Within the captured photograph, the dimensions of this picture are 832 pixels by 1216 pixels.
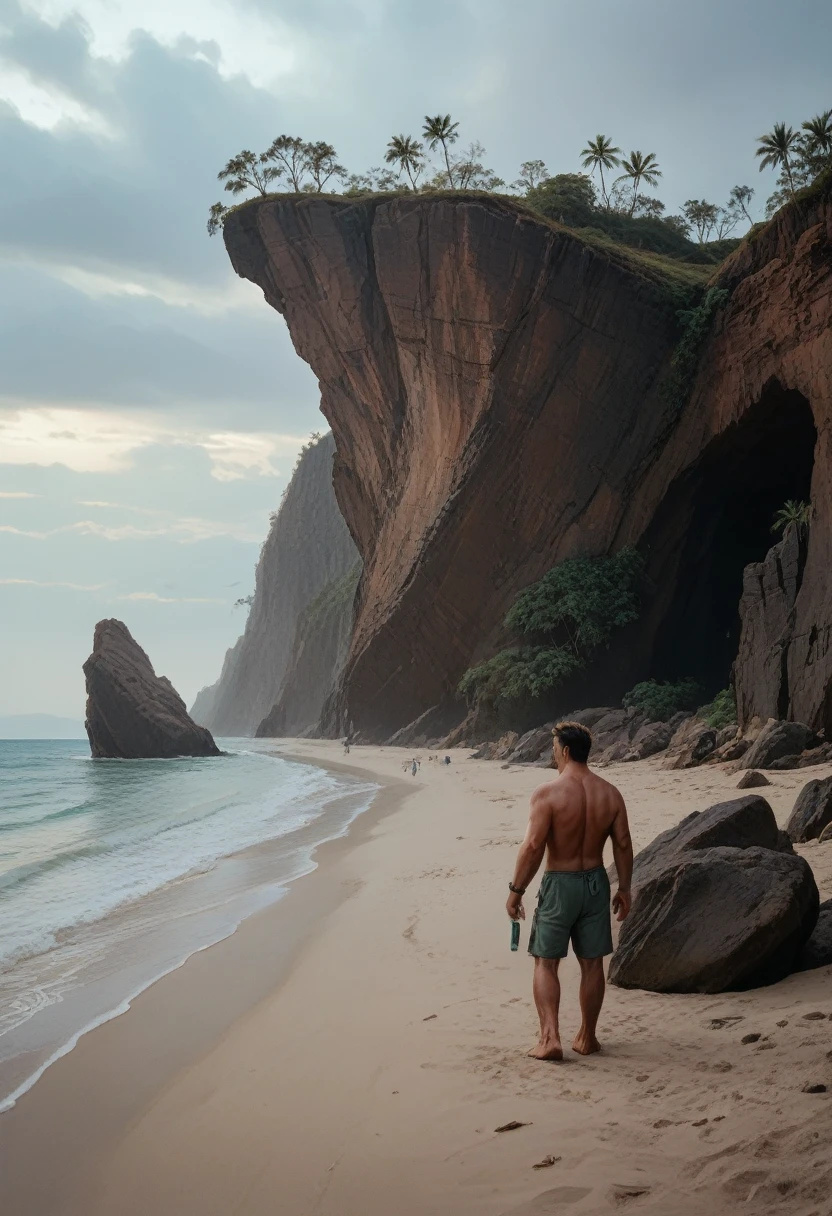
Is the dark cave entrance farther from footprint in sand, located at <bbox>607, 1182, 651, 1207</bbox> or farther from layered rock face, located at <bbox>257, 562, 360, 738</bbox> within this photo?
layered rock face, located at <bbox>257, 562, 360, 738</bbox>

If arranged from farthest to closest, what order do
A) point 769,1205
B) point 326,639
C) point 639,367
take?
1. point 326,639
2. point 639,367
3. point 769,1205

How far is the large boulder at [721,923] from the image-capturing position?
492 centimetres

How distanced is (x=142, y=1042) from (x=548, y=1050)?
8.60 ft

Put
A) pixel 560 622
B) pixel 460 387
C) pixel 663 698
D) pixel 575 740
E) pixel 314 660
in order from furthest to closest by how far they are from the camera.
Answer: pixel 314 660 → pixel 460 387 → pixel 560 622 → pixel 663 698 → pixel 575 740

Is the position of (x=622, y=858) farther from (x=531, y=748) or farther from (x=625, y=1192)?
(x=531, y=748)

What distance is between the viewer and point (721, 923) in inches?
199

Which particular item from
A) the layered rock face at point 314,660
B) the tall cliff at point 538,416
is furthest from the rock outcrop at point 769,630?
the layered rock face at point 314,660

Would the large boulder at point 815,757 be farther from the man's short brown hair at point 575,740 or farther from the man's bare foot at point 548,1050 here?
the man's bare foot at point 548,1050

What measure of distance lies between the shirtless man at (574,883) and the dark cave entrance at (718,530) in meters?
25.5

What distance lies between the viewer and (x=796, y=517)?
71.9 ft

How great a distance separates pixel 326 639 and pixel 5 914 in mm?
73226

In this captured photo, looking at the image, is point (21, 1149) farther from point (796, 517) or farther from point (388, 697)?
point (388, 697)

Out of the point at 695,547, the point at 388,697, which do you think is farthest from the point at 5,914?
the point at 388,697

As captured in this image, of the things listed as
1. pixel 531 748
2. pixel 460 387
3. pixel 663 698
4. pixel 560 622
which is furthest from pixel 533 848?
pixel 460 387
